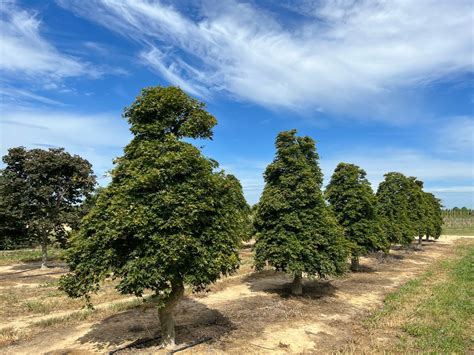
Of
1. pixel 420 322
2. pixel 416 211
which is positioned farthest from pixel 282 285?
pixel 416 211

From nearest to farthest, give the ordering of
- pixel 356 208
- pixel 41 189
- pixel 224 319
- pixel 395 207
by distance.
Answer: pixel 224 319 → pixel 356 208 → pixel 41 189 → pixel 395 207

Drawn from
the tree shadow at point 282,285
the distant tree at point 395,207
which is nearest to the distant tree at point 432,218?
the distant tree at point 395,207

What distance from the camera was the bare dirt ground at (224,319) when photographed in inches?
448

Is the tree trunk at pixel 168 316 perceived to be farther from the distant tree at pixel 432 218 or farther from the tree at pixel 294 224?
the distant tree at pixel 432 218

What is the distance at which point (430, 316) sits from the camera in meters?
14.7

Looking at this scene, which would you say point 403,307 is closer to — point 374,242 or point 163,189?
point 374,242

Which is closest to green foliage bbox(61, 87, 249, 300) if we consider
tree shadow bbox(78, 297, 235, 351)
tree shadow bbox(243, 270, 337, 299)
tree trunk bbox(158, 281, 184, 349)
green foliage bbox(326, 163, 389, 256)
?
tree trunk bbox(158, 281, 184, 349)

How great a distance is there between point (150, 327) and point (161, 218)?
19.7ft

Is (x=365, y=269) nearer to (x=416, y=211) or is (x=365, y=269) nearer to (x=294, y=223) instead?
(x=294, y=223)

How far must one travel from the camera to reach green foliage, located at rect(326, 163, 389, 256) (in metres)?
24.4

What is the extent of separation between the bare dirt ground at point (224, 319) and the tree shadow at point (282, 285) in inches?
2.3

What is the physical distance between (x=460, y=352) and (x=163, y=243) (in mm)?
10315

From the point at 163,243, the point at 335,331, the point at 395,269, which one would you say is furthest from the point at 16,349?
the point at 395,269

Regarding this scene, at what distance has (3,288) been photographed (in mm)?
22078
